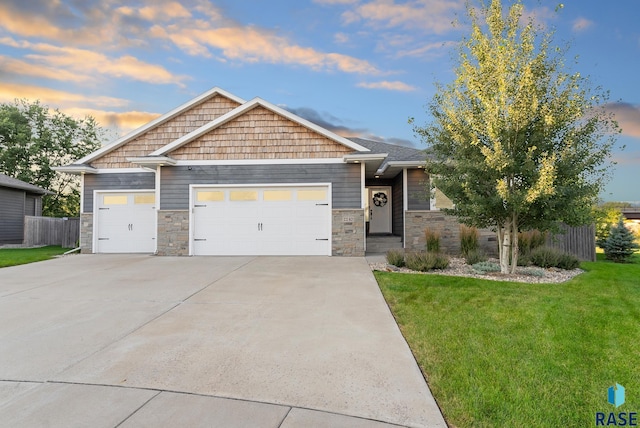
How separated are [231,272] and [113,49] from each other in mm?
9111

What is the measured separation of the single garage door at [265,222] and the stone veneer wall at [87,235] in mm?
4422

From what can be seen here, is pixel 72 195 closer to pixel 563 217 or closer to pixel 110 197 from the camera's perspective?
pixel 110 197

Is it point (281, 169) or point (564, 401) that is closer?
point (564, 401)

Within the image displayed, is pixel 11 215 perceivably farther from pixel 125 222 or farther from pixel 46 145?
pixel 125 222

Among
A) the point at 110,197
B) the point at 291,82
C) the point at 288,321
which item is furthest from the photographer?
the point at 291,82

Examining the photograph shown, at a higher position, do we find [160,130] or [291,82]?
[291,82]

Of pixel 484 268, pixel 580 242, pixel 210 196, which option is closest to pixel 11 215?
pixel 210 196

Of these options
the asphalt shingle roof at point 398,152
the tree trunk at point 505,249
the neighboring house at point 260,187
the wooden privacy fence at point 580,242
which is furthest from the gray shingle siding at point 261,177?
the wooden privacy fence at point 580,242

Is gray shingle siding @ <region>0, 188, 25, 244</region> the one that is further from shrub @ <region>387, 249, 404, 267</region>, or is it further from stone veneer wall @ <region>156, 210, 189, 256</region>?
shrub @ <region>387, 249, 404, 267</region>

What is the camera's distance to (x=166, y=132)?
13.6m

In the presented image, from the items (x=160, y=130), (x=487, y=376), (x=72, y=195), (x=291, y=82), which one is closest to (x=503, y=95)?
(x=487, y=376)

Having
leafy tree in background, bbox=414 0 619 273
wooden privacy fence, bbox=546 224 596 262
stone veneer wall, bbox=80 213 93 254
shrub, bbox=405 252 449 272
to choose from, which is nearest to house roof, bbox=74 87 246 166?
stone veneer wall, bbox=80 213 93 254

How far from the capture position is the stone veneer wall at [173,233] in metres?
11.7

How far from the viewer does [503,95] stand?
757 cm
